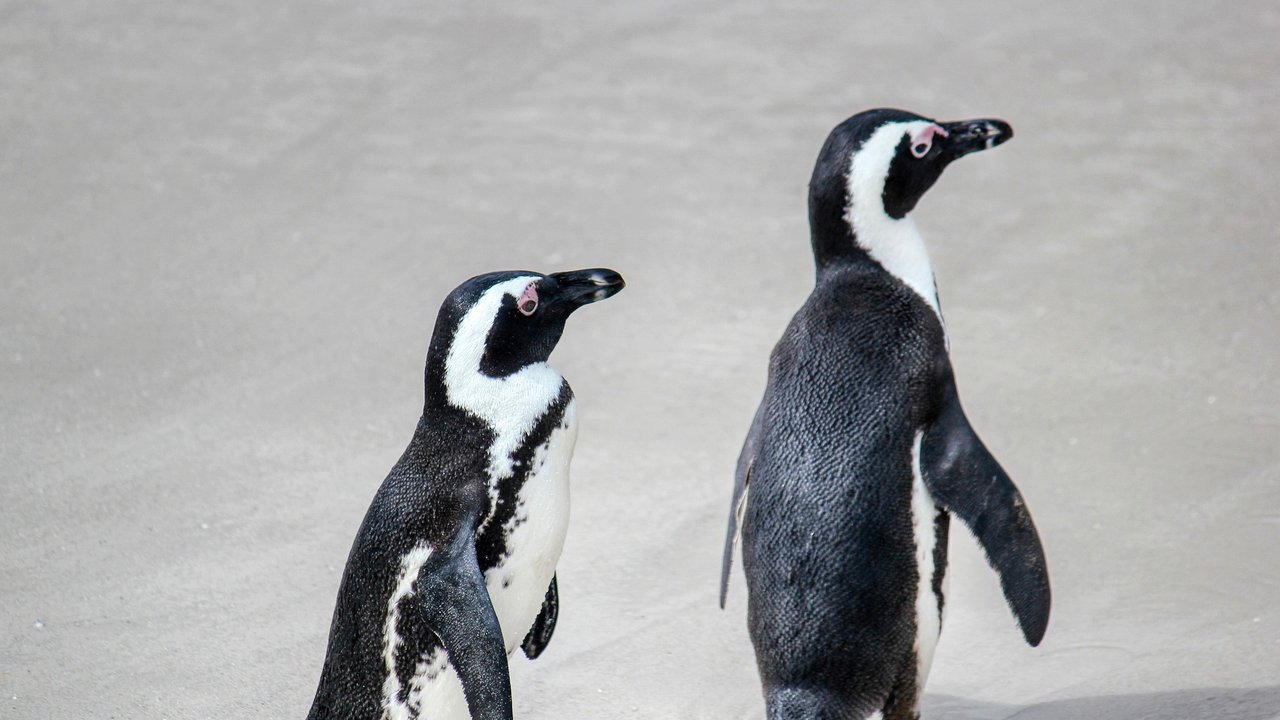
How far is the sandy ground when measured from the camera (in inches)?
138

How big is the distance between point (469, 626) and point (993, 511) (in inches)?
38.8

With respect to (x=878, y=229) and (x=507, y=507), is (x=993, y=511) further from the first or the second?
(x=507, y=507)

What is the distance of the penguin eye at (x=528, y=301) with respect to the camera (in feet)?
8.93

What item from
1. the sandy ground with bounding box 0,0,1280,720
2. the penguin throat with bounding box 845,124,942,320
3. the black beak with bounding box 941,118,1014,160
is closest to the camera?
the penguin throat with bounding box 845,124,942,320

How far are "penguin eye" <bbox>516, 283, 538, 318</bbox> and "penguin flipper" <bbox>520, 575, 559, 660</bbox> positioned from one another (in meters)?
0.64

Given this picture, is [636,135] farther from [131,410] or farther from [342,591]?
[342,591]

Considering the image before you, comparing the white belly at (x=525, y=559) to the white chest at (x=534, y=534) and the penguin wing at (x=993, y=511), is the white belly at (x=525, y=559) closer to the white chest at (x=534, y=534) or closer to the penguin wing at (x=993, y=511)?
the white chest at (x=534, y=534)

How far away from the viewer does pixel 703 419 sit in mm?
4512

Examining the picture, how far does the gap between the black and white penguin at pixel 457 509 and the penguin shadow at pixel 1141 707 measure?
105 centimetres

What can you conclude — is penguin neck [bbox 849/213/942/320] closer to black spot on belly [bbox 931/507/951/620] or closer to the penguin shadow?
black spot on belly [bbox 931/507/951/620]

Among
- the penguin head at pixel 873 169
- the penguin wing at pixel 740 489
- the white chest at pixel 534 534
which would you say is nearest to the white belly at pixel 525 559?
the white chest at pixel 534 534

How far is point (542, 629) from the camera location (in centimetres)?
308

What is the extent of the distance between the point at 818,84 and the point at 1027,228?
1.41 meters

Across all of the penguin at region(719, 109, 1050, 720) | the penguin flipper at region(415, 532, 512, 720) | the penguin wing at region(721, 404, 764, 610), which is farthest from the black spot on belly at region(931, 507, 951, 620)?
the penguin flipper at region(415, 532, 512, 720)
